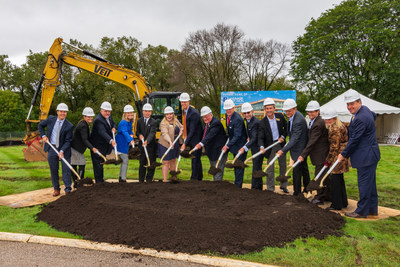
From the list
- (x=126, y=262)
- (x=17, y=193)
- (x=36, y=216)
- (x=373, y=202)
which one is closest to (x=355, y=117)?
(x=373, y=202)

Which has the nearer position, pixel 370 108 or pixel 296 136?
pixel 296 136

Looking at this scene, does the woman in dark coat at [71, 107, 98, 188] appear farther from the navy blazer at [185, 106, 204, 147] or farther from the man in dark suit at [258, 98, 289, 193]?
the man in dark suit at [258, 98, 289, 193]

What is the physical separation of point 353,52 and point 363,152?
23933 mm

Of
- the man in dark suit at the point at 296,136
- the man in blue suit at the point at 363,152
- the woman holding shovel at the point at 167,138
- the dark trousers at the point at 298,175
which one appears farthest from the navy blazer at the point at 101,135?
the man in blue suit at the point at 363,152

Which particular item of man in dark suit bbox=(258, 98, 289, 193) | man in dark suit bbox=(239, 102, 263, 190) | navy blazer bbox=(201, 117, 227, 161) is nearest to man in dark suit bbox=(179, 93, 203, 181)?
navy blazer bbox=(201, 117, 227, 161)

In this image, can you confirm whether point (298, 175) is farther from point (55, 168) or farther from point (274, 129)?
point (55, 168)

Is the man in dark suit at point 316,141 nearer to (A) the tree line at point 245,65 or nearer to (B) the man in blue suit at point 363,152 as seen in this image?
(B) the man in blue suit at point 363,152

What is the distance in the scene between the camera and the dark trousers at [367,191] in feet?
16.0

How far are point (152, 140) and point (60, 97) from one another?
3328 cm

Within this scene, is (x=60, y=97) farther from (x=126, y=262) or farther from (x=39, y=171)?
(x=126, y=262)

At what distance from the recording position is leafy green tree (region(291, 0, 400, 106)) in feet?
78.2

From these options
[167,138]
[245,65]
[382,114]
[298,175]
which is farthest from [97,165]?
[245,65]

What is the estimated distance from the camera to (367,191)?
488 centimetres

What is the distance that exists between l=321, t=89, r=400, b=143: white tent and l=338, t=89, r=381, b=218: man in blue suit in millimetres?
14536
